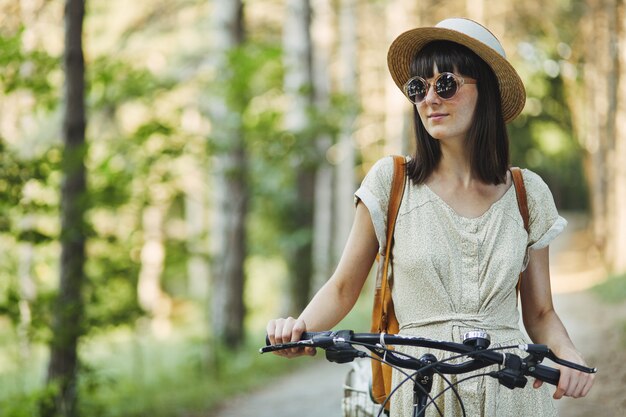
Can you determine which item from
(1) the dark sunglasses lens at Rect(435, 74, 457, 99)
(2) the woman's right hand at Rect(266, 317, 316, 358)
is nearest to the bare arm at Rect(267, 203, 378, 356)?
(2) the woman's right hand at Rect(266, 317, 316, 358)

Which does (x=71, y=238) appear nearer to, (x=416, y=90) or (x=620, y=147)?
(x=416, y=90)

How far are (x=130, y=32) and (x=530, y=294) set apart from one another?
9.46m

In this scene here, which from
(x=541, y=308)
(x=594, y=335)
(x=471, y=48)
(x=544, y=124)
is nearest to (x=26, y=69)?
(x=471, y=48)

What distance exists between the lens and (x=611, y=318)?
13820 millimetres

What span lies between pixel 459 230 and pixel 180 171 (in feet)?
26.3

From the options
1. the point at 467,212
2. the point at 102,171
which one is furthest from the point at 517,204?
the point at 102,171

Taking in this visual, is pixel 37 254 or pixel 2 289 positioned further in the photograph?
pixel 37 254

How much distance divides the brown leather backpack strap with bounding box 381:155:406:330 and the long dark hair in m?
0.04

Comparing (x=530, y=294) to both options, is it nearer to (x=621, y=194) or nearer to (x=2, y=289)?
(x=2, y=289)

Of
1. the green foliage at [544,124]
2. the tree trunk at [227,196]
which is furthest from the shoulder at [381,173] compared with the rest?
the green foliage at [544,124]

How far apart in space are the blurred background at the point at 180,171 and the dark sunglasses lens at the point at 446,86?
16.0 feet

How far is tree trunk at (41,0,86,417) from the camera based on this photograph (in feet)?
24.7

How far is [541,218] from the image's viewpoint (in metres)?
2.75

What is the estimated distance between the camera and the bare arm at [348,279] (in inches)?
108
